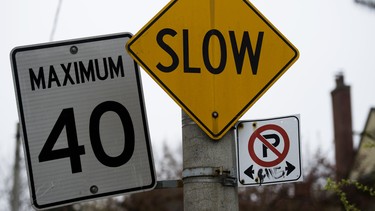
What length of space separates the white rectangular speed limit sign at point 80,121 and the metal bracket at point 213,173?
8.6 inches

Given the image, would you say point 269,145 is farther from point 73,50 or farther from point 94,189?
point 73,50

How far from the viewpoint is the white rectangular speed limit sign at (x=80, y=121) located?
12.0ft

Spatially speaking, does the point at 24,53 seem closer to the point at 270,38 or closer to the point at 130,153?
the point at 130,153

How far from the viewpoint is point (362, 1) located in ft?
20.6

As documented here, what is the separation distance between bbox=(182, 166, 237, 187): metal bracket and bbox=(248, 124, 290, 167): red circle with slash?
0.31m

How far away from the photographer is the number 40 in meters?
3.66

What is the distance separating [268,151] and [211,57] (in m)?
0.62

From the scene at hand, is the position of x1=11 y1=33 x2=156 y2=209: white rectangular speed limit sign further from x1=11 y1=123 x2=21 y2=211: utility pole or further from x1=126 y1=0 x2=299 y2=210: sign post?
x1=11 y1=123 x2=21 y2=211: utility pole

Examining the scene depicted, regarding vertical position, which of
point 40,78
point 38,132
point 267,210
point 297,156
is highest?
point 40,78

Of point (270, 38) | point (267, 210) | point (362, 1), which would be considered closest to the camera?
point (270, 38)

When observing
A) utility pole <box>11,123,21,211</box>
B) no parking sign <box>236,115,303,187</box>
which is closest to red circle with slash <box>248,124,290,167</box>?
no parking sign <box>236,115,303,187</box>

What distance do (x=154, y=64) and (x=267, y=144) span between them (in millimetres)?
740

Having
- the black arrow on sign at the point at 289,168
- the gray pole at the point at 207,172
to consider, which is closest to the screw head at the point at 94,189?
the gray pole at the point at 207,172

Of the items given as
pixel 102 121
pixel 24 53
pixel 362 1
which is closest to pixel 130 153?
pixel 102 121
